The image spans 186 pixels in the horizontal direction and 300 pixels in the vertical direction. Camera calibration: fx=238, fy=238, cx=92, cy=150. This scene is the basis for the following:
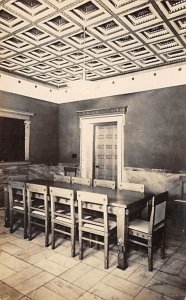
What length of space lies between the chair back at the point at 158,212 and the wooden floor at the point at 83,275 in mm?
551

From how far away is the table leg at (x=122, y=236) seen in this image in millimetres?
3062

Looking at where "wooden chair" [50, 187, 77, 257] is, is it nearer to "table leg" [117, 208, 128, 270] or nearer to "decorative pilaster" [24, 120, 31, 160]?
"table leg" [117, 208, 128, 270]

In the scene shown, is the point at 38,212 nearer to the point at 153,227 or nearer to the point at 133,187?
the point at 133,187

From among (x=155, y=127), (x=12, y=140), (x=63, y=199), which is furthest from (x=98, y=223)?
(x=12, y=140)

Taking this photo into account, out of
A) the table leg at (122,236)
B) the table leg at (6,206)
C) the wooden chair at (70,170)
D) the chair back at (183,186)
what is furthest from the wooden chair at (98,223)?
the wooden chair at (70,170)

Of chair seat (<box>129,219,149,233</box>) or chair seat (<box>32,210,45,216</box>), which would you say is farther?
chair seat (<box>32,210,45,216</box>)

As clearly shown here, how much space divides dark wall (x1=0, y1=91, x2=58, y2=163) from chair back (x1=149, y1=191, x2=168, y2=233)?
457 centimetres

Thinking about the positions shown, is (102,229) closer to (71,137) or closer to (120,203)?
(120,203)

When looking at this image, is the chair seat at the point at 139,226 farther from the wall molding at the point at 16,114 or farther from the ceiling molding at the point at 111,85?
the wall molding at the point at 16,114

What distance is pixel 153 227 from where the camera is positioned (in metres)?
3.01

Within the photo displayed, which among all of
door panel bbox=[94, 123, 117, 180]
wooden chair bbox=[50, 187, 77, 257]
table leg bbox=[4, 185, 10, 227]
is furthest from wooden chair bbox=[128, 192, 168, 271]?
door panel bbox=[94, 123, 117, 180]

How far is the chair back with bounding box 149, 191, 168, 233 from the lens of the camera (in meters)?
2.97

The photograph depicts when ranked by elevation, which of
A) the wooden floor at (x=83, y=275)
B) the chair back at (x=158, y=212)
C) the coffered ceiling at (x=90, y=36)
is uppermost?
the coffered ceiling at (x=90, y=36)

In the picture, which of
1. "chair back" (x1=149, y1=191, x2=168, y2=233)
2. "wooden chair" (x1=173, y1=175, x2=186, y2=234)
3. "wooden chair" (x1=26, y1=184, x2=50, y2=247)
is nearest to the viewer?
"chair back" (x1=149, y1=191, x2=168, y2=233)
